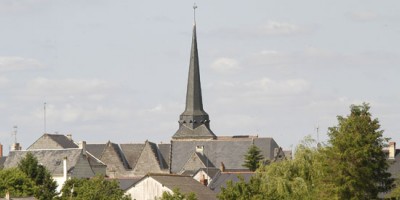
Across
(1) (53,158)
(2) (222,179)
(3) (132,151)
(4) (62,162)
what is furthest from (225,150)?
(2) (222,179)

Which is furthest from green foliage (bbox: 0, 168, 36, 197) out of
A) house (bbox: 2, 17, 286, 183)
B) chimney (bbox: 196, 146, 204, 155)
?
chimney (bbox: 196, 146, 204, 155)

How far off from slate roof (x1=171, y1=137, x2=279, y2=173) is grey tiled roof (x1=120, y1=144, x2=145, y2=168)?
4080 millimetres

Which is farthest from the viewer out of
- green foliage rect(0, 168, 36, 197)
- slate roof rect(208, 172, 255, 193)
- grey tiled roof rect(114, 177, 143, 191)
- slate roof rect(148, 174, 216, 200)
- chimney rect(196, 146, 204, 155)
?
chimney rect(196, 146, 204, 155)

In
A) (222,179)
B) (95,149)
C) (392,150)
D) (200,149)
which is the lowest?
(222,179)

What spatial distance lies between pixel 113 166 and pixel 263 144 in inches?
650

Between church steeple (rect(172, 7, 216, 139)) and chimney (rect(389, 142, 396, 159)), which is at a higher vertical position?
church steeple (rect(172, 7, 216, 139))

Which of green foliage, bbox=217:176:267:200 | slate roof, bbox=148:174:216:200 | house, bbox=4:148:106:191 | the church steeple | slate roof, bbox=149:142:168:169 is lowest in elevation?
green foliage, bbox=217:176:267:200

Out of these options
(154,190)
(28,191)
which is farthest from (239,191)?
(28,191)

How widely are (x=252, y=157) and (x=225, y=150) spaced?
30.4 feet

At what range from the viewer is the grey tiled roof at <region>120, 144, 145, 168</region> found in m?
144

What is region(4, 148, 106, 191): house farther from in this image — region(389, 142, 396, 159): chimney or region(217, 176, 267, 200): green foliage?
region(217, 176, 267, 200): green foliage

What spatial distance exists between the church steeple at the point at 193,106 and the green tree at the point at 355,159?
8048 centimetres

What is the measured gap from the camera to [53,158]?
117 metres

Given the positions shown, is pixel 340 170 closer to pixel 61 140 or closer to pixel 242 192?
pixel 242 192
